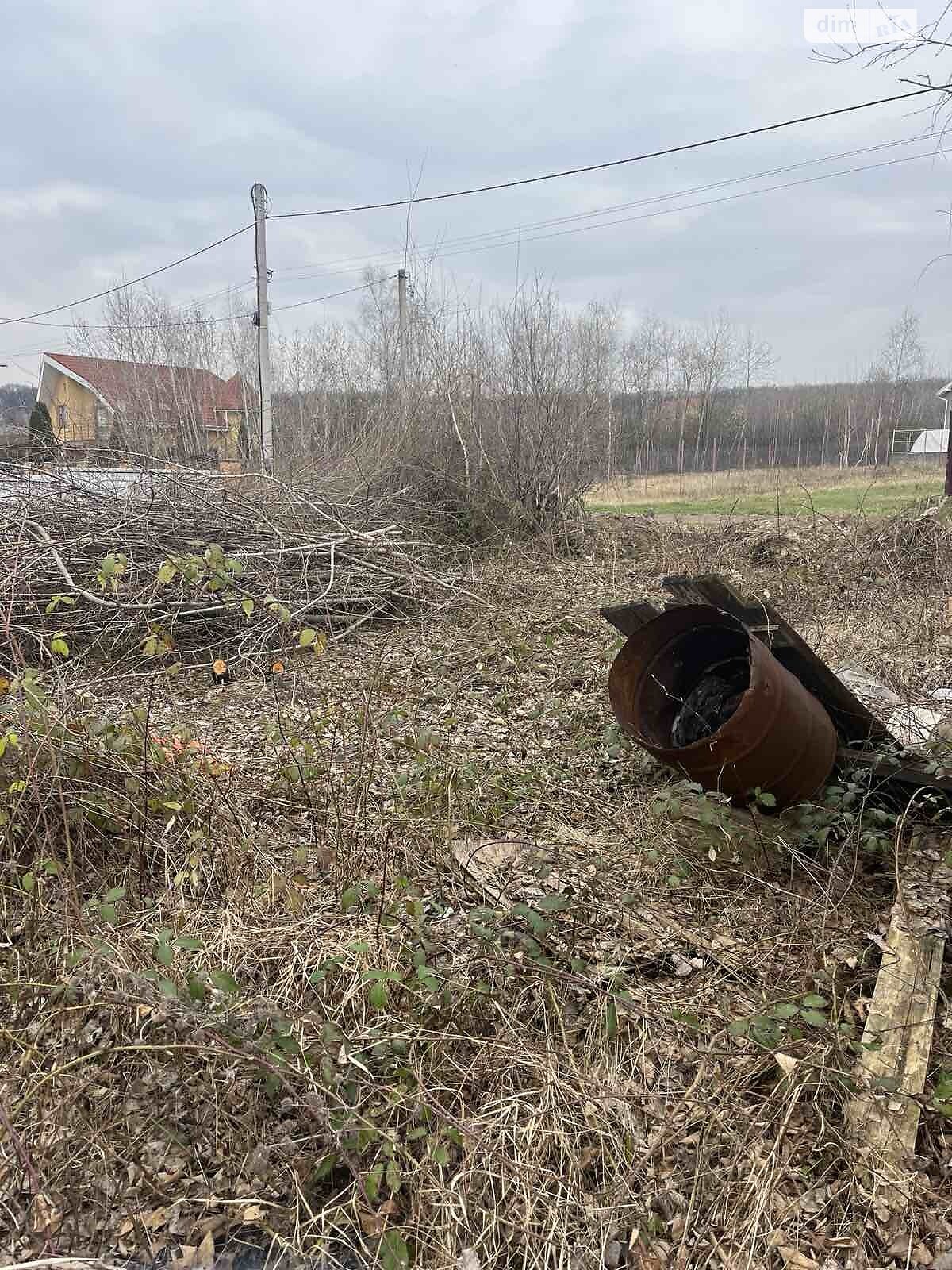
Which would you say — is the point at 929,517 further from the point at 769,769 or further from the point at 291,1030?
the point at 291,1030

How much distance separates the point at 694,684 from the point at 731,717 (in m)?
0.69

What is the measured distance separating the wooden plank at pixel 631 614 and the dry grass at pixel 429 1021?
0.67 meters

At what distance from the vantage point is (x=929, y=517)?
8938mm

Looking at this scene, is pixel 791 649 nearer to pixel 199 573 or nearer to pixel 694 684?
pixel 694 684

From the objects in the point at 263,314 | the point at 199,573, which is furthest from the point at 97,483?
the point at 263,314

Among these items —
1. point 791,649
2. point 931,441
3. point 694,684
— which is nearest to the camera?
point 791,649

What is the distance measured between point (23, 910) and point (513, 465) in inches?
335

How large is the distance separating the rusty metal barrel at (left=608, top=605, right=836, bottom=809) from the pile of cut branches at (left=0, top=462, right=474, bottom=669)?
2341 mm

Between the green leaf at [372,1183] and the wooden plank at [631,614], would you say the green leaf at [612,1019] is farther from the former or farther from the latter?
the wooden plank at [631,614]

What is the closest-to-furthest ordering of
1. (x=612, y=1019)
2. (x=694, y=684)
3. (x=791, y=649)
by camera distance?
(x=612, y=1019)
(x=791, y=649)
(x=694, y=684)

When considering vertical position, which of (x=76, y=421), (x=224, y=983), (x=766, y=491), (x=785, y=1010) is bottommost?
(x=785, y=1010)

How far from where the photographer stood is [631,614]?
3.90 m

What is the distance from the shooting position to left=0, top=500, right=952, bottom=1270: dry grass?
1.88 metres

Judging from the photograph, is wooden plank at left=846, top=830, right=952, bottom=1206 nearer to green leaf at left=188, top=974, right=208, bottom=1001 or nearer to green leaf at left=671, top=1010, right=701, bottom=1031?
green leaf at left=671, top=1010, right=701, bottom=1031
